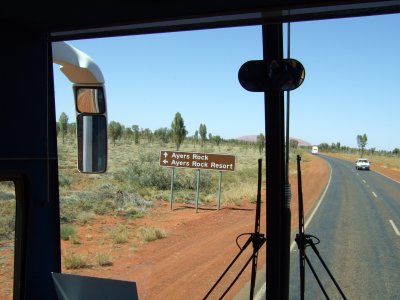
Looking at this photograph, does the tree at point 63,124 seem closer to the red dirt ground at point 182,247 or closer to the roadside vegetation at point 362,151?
the red dirt ground at point 182,247

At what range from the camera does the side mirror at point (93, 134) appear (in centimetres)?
335

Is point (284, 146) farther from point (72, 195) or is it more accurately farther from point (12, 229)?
point (72, 195)

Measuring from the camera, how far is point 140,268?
7.30m

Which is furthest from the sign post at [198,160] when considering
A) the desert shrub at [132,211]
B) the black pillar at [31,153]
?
the desert shrub at [132,211]

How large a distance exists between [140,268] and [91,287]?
4219mm

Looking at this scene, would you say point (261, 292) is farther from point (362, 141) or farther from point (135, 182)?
point (135, 182)

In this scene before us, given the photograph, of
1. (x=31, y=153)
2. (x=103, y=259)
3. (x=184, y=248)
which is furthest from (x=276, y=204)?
(x=184, y=248)

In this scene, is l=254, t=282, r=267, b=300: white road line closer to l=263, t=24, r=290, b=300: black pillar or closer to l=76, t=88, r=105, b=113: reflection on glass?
l=263, t=24, r=290, b=300: black pillar

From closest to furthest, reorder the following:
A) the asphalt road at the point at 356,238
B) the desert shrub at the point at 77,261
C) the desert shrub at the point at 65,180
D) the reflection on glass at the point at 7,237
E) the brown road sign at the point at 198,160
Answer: the reflection on glass at the point at 7,237 < the asphalt road at the point at 356,238 < the brown road sign at the point at 198,160 < the desert shrub at the point at 77,261 < the desert shrub at the point at 65,180

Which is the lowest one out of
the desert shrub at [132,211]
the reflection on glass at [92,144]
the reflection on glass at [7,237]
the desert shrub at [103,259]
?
the desert shrub at [103,259]

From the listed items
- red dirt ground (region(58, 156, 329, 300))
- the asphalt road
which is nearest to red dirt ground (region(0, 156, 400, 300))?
red dirt ground (region(58, 156, 329, 300))

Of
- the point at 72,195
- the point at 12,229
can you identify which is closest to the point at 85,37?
the point at 12,229

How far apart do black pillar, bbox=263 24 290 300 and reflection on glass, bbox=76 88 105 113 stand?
1221 millimetres

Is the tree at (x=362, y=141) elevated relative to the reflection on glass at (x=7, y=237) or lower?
elevated
